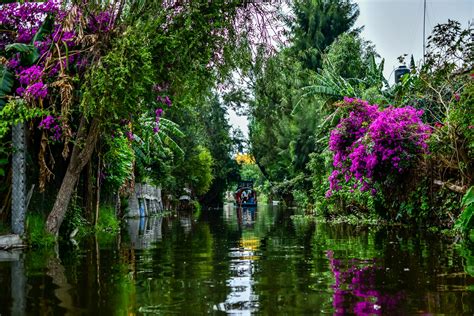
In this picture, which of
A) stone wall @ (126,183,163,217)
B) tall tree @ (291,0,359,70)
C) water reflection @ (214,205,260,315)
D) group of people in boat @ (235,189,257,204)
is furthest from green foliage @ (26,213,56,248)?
group of people in boat @ (235,189,257,204)

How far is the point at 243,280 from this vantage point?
26.1 feet

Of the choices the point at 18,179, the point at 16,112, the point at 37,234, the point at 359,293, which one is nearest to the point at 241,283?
the point at 359,293

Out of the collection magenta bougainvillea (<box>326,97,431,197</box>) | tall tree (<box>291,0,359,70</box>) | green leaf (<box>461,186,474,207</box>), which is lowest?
green leaf (<box>461,186,474,207</box>)

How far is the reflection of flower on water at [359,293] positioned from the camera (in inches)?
230

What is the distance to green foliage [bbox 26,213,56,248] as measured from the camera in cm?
1335

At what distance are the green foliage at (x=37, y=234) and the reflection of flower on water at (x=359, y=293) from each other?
7.39m

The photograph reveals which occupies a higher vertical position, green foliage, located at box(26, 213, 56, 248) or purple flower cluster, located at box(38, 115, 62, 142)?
purple flower cluster, located at box(38, 115, 62, 142)

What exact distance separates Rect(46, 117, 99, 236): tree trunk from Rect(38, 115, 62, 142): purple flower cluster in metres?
0.54

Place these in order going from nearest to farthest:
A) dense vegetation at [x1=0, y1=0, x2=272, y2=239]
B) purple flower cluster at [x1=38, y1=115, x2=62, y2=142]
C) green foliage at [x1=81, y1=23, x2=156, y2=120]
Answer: green foliage at [x1=81, y1=23, x2=156, y2=120] → dense vegetation at [x1=0, y1=0, x2=272, y2=239] → purple flower cluster at [x1=38, y1=115, x2=62, y2=142]

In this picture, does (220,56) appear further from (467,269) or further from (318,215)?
(318,215)

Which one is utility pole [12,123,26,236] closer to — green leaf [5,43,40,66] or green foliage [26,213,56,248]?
Result: green foliage [26,213,56,248]

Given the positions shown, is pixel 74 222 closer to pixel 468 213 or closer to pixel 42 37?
pixel 42 37

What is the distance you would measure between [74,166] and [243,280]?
24.1 ft

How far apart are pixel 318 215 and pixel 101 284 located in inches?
949
